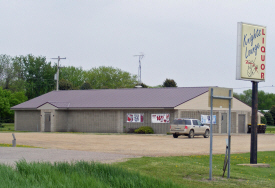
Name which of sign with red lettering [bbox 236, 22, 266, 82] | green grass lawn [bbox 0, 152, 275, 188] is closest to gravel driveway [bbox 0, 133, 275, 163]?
green grass lawn [bbox 0, 152, 275, 188]

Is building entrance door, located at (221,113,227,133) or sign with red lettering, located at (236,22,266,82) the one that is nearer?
sign with red lettering, located at (236,22,266,82)

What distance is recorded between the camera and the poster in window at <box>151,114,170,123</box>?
42.3 metres

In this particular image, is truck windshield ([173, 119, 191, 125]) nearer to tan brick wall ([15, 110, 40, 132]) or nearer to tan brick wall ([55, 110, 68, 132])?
tan brick wall ([55, 110, 68, 132])

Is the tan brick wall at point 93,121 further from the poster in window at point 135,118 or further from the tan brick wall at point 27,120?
Answer: the tan brick wall at point 27,120

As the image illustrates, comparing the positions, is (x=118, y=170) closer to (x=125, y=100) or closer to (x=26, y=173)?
(x=26, y=173)

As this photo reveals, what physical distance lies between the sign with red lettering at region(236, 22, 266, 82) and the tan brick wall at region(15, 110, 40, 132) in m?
37.1

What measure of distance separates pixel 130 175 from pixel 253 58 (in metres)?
8.31

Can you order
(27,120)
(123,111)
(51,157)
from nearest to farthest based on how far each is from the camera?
1. (51,157)
2. (123,111)
3. (27,120)

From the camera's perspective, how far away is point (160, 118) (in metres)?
42.7

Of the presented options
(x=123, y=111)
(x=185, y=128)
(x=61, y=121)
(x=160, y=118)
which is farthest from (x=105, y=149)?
(x=61, y=121)

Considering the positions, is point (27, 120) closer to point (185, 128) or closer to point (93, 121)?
point (93, 121)

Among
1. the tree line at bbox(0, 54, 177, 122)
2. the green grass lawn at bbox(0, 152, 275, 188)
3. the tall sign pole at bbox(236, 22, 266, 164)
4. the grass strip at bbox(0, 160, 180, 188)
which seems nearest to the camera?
the grass strip at bbox(0, 160, 180, 188)

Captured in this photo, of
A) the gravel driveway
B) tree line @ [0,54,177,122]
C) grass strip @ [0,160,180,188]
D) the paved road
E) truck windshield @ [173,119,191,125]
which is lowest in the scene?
the gravel driveway

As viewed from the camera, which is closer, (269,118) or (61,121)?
(61,121)
